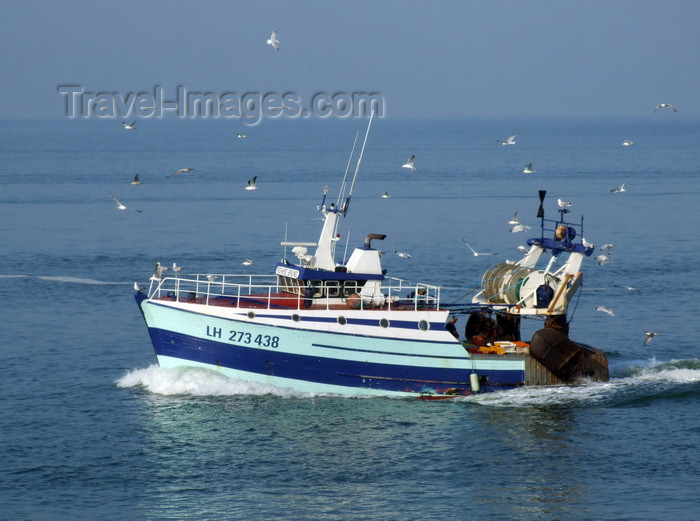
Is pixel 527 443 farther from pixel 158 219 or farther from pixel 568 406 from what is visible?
pixel 158 219

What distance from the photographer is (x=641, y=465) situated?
102 ft

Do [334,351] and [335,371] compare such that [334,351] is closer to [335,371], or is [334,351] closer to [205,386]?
[335,371]

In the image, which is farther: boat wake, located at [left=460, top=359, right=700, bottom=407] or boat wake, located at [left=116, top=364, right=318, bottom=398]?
boat wake, located at [left=460, top=359, right=700, bottom=407]

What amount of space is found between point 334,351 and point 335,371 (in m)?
0.72

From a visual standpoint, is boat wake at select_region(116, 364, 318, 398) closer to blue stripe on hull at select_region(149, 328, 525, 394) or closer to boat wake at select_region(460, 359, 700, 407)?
blue stripe on hull at select_region(149, 328, 525, 394)

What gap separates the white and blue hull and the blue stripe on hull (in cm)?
3

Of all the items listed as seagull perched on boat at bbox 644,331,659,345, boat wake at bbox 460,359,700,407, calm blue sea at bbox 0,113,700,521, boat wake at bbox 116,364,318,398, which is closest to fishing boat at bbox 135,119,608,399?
boat wake at bbox 116,364,318,398

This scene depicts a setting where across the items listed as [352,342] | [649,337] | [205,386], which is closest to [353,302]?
[352,342]

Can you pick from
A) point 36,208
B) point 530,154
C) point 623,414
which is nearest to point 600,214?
point 36,208

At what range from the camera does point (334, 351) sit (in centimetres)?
3544

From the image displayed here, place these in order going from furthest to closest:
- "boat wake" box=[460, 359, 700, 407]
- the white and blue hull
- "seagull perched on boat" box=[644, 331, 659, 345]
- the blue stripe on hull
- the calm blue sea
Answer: "seagull perched on boat" box=[644, 331, 659, 345]
"boat wake" box=[460, 359, 700, 407]
the blue stripe on hull
the white and blue hull
the calm blue sea

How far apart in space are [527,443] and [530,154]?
548 feet

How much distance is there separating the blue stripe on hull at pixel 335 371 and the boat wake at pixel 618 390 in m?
0.55

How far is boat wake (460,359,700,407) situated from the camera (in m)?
Answer: 36.2
